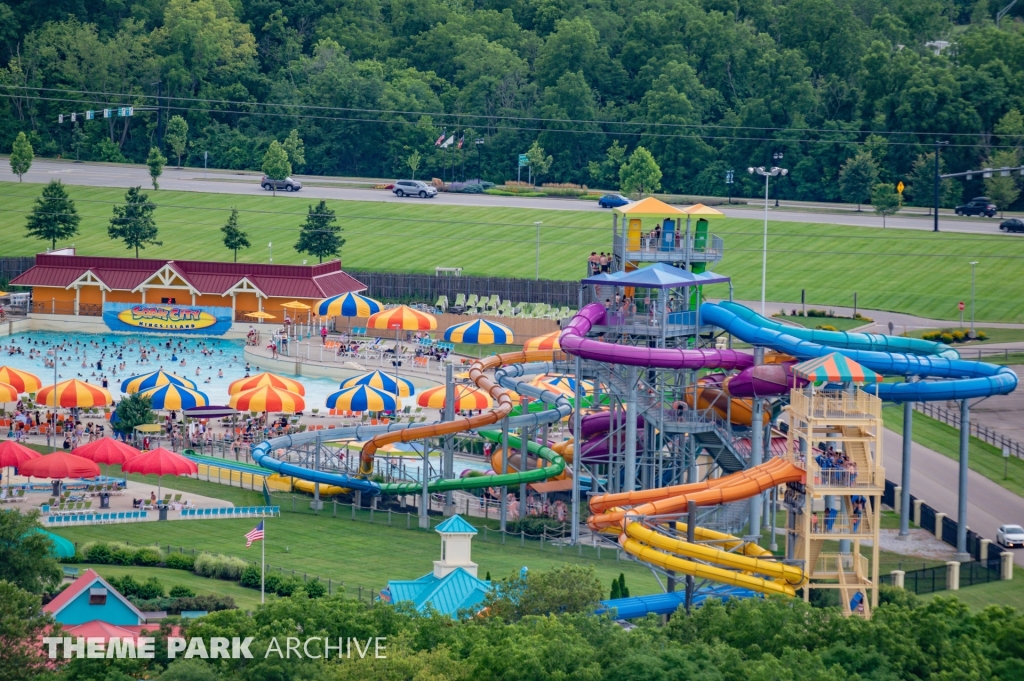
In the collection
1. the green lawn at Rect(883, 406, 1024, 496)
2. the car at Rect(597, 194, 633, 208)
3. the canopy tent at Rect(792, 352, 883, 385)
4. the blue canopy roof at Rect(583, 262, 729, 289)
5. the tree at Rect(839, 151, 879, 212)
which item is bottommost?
the green lawn at Rect(883, 406, 1024, 496)

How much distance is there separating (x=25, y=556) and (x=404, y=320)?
46057 millimetres

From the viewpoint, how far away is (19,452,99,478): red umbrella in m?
58.2

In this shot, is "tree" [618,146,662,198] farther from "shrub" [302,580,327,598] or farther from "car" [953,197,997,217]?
"shrub" [302,580,327,598]

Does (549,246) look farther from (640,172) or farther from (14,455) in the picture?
(14,455)

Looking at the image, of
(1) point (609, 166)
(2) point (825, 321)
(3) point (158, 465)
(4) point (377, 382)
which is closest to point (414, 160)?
(1) point (609, 166)

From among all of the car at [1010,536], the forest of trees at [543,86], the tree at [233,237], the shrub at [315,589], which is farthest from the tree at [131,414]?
the forest of trees at [543,86]

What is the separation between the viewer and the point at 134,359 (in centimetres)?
9075

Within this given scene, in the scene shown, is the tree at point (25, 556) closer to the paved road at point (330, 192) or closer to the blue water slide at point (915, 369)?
the blue water slide at point (915, 369)

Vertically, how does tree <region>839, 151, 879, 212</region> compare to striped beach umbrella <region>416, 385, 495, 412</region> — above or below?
above

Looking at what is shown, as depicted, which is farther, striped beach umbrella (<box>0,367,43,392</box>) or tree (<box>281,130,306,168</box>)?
tree (<box>281,130,306,168</box>)

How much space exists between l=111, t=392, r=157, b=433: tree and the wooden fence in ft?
118

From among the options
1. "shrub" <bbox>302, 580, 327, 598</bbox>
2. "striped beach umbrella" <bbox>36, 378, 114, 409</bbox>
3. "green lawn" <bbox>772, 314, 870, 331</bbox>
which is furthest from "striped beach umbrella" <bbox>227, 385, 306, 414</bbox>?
"green lawn" <bbox>772, 314, 870, 331</bbox>

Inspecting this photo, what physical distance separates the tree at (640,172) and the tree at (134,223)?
33730 mm

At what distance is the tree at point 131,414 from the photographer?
228 feet
